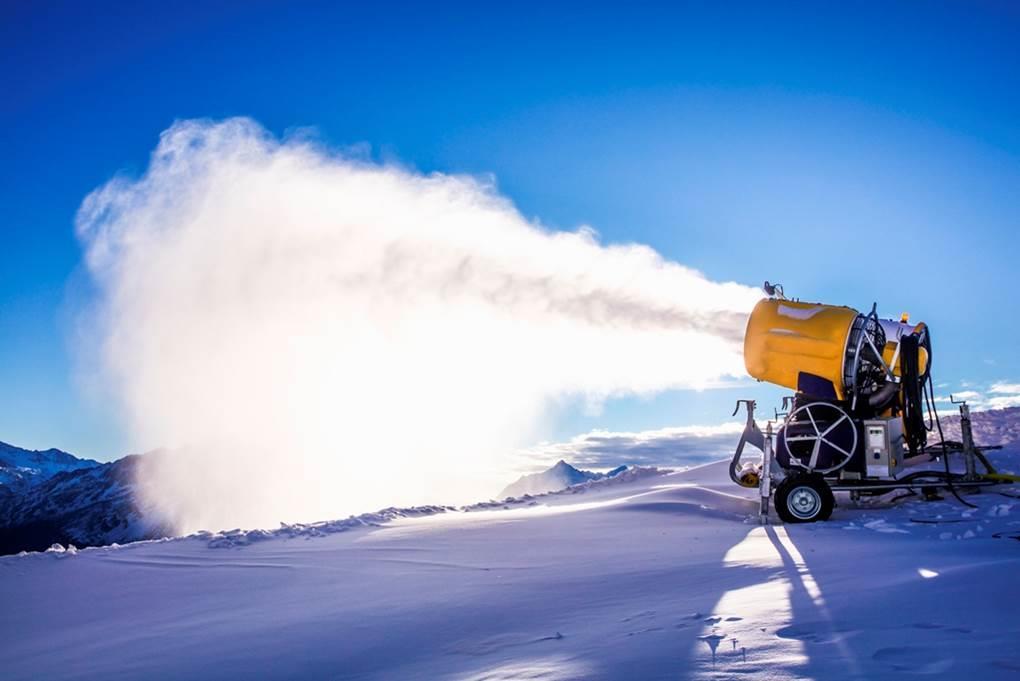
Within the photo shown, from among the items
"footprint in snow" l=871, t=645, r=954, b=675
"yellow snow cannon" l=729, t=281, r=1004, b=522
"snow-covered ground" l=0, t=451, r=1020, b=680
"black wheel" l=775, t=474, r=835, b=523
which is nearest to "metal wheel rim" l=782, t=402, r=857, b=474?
"yellow snow cannon" l=729, t=281, r=1004, b=522

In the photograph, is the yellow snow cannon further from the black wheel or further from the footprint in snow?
the footprint in snow

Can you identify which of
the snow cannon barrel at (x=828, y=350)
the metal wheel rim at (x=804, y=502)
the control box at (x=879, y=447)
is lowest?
the metal wheel rim at (x=804, y=502)

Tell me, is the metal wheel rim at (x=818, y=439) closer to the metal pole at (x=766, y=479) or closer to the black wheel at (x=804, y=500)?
the metal pole at (x=766, y=479)

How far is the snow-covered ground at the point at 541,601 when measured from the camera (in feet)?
15.4

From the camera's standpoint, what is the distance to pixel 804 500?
44.9 ft

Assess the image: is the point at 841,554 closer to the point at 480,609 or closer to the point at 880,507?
the point at 480,609

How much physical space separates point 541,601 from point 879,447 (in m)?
9.86

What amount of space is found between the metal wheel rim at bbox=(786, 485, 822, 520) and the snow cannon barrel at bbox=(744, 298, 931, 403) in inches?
83.9

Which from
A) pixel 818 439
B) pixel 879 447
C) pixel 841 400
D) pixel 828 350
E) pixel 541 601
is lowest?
pixel 541 601

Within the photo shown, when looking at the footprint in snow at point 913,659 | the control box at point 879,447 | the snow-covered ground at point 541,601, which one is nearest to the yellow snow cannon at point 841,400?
the control box at point 879,447

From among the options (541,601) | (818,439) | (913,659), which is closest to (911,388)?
(818,439)

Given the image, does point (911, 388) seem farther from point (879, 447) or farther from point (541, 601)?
point (541, 601)

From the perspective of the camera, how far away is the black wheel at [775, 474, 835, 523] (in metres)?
13.6

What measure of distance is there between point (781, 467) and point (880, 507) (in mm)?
2153
